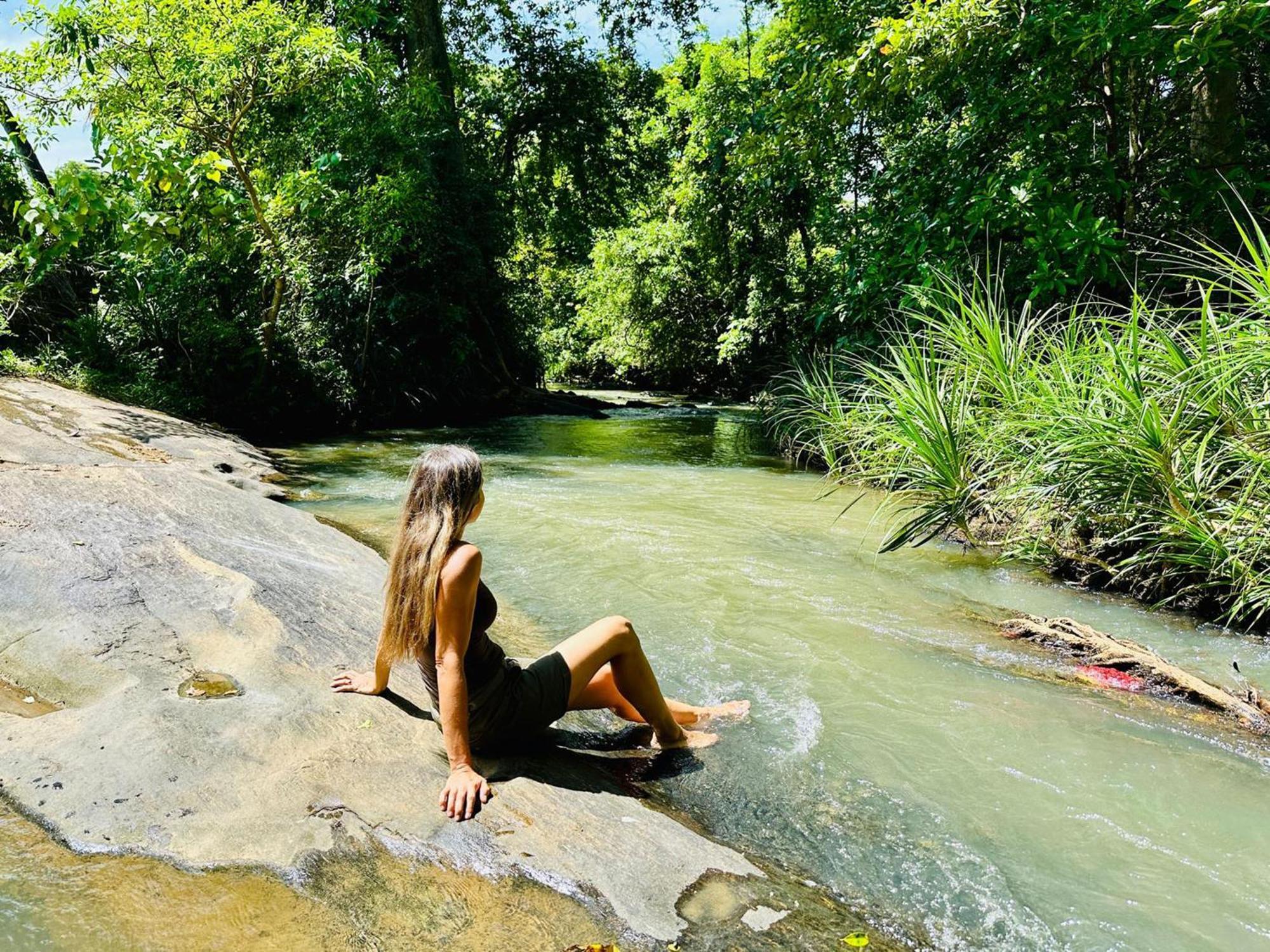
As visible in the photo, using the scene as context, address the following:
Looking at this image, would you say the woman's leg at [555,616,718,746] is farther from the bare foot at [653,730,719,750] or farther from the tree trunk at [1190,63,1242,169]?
the tree trunk at [1190,63,1242,169]

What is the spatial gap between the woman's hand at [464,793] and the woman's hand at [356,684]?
663 mm

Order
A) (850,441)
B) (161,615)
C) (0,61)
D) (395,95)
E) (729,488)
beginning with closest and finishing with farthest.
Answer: (161,615) → (850,441) → (729,488) → (0,61) → (395,95)

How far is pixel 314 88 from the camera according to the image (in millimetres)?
12227

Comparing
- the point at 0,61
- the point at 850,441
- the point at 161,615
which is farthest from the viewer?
the point at 0,61

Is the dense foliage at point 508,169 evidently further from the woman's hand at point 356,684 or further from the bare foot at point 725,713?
the woman's hand at point 356,684

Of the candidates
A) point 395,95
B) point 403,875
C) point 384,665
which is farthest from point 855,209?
point 403,875

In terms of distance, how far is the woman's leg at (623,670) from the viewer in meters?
3.06

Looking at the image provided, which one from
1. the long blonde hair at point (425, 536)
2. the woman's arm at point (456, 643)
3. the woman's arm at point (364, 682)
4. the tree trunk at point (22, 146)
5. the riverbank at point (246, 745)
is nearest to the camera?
the riverbank at point (246, 745)

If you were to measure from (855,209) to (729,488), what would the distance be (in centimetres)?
493

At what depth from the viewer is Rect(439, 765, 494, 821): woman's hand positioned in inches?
92.7

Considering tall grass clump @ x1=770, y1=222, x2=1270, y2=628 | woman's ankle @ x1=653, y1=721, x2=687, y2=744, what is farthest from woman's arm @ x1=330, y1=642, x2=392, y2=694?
tall grass clump @ x1=770, y1=222, x2=1270, y2=628

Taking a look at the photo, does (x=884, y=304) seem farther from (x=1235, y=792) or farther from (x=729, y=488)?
(x=1235, y=792)

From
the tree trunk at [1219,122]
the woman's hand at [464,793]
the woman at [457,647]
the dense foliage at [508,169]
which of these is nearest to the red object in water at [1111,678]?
the woman at [457,647]

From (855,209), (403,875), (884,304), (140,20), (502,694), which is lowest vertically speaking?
(403,875)
